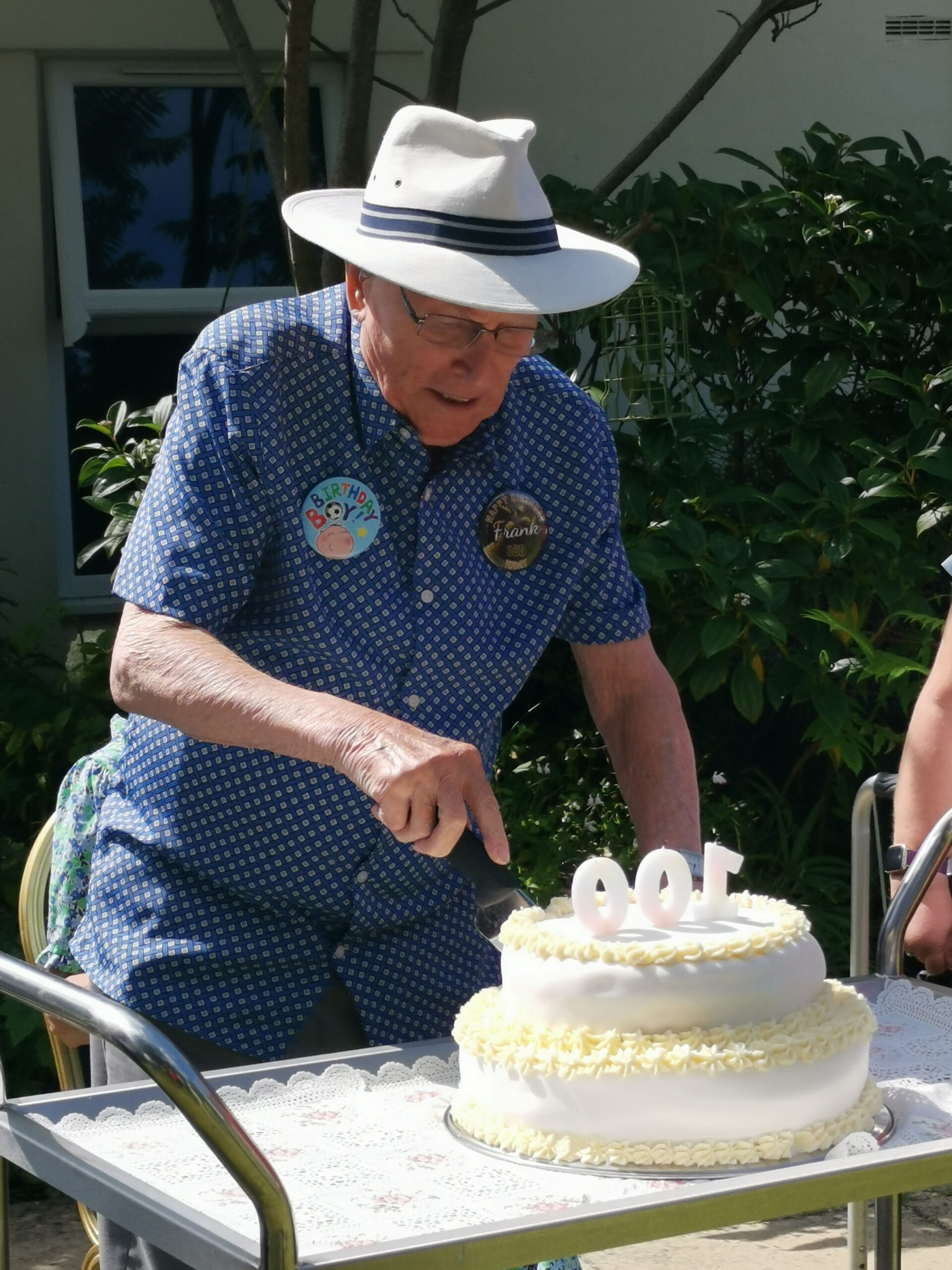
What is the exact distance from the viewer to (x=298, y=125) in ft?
15.1

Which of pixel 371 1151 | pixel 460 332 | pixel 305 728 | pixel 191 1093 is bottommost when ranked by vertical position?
pixel 371 1151

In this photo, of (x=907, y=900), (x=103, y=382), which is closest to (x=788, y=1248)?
(x=907, y=900)

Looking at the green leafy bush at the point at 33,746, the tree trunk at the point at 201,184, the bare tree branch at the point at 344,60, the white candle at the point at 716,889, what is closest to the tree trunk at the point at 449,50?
the bare tree branch at the point at 344,60

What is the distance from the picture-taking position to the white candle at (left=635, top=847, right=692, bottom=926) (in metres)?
1.85

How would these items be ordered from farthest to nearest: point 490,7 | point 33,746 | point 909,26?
point 909,26 → point 490,7 → point 33,746

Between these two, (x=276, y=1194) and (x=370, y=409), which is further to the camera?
(x=370, y=409)

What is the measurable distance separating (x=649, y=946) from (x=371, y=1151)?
340mm

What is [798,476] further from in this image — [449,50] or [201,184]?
[201,184]

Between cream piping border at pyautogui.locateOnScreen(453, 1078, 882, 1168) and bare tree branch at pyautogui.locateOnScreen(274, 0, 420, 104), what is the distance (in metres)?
3.90

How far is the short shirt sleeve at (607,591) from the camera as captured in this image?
2467mm

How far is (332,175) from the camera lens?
4742 millimetres

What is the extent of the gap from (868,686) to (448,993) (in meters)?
2.80

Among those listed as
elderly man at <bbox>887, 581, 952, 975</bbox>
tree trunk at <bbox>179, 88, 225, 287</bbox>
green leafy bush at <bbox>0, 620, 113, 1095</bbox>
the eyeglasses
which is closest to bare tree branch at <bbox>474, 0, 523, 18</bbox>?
tree trunk at <bbox>179, 88, 225, 287</bbox>

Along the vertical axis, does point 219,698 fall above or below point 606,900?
above
